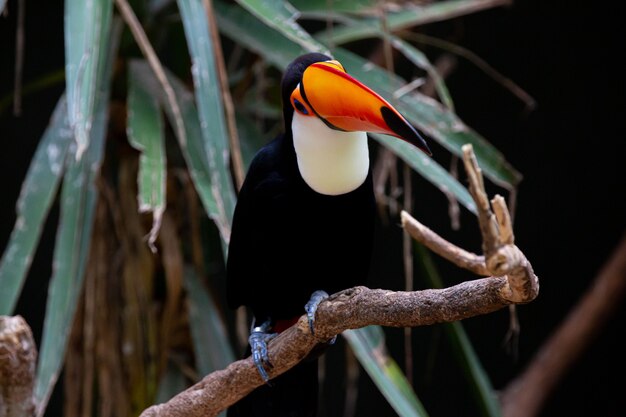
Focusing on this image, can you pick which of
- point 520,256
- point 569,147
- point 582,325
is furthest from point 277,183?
point 569,147

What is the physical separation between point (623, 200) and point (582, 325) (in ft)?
1.79

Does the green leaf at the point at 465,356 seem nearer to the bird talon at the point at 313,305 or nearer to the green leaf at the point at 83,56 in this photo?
the bird talon at the point at 313,305

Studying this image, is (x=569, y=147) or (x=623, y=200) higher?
(x=569, y=147)

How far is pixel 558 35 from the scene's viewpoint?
10.2 feet

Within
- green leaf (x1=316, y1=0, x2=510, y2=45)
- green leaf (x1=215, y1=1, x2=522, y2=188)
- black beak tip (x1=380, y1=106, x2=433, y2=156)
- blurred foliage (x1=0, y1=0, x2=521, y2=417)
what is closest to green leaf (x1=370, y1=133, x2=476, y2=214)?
blurred foliage (x1=0, y1=0, x2=521, y2=417)

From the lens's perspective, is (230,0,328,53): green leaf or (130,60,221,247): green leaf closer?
(230,0,328,53): green leaf

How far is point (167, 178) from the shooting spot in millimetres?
2320

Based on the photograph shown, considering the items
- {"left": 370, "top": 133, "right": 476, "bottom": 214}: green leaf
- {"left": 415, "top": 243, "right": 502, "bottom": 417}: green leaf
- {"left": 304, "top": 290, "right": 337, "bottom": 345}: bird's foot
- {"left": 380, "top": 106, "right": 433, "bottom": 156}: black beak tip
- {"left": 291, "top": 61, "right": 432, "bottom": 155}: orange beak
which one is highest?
{"left": 291, "top": 61, "right": 432, "bottom": 155}: orange beak

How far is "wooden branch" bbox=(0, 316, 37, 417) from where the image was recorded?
151 cm

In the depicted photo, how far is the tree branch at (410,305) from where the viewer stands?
3.18ft

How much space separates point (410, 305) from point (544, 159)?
6.61 ft

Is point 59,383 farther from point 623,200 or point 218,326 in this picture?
point 623,200

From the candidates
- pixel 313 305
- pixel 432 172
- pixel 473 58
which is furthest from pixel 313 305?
pixel 473 58

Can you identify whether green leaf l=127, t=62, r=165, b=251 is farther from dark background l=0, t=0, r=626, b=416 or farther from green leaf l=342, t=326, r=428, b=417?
dark background l=0, t=0, r=626, b=416
